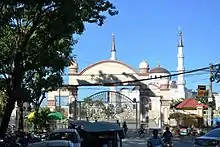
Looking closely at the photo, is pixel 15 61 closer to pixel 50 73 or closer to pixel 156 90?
pixel 50 73

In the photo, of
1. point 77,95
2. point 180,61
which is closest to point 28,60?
point 77,95

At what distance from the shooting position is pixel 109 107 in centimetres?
6700

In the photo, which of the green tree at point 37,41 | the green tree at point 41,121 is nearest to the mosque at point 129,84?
the green tree at point 41,121

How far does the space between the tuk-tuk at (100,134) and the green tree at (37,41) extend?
3.55 meters

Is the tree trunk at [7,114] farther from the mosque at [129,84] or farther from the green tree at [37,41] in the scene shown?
the mosque at [129,84]

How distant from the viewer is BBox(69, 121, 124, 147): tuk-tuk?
18875 millimetres

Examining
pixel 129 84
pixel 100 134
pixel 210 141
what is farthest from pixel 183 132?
pixel 100 134

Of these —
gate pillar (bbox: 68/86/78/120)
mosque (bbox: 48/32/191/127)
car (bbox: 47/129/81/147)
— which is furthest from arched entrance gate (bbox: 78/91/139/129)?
car (bbox: 47/129/81/147)

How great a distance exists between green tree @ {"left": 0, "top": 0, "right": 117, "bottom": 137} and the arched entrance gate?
39.4 m

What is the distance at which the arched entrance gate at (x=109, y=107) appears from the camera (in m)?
65.2

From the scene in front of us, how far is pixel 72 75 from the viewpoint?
7575 cm

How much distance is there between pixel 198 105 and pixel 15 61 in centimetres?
4525

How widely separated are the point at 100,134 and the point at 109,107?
47.8 metres

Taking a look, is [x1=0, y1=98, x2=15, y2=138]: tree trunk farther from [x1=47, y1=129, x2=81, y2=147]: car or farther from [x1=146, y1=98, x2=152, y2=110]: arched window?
[x1=146, y1=98, x2=152, y2=110]: arched window
